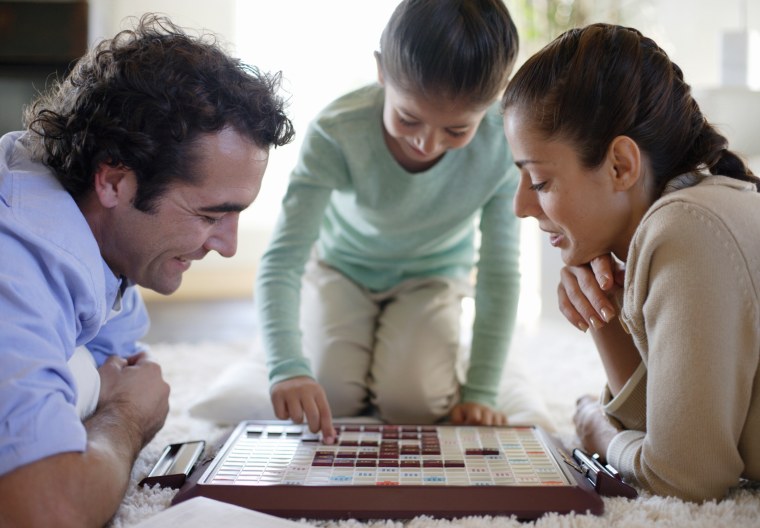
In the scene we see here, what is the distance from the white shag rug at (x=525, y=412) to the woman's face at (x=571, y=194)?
0.33 meters

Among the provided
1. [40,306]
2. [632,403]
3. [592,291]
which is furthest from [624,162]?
[40,306]

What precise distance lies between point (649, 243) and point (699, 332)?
0.11 metres

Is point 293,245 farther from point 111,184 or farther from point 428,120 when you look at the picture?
point 111,184

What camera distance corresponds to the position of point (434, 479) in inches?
36.0

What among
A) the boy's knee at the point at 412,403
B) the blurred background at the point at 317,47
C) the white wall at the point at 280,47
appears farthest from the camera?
the white wall at the point at 280,47

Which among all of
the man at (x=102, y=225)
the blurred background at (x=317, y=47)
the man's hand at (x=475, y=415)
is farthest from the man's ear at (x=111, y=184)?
the blurred background at (x=317, y=47)

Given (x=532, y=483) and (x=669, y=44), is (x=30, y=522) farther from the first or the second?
(x=669, y=44)

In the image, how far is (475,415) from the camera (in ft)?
4.47

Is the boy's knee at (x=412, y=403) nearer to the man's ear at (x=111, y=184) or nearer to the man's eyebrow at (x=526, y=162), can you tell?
the man's eyebrow at (x=526, y=162)

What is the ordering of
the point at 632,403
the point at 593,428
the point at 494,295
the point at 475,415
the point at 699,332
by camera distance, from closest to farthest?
the point at 699,332, the point at 632,403, the point at 593,428, the point at 475,415, the point at 494,295

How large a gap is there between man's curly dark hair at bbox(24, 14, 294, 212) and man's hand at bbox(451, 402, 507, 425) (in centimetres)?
63

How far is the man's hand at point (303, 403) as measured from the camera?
1104mm

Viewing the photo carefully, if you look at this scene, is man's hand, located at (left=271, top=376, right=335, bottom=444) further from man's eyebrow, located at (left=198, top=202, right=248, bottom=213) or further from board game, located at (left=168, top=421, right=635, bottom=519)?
man's eyebrow, located at (left=198, top=202, right=248, bottom=213)

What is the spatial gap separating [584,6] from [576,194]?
1.86m
